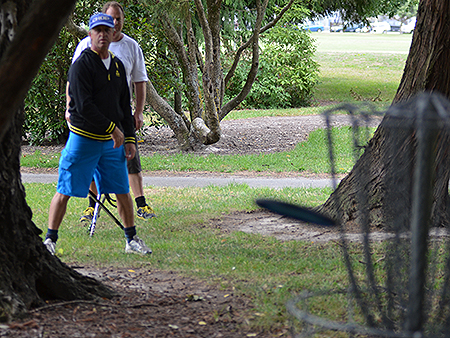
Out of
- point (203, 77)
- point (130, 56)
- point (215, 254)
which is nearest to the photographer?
point (215, 254)

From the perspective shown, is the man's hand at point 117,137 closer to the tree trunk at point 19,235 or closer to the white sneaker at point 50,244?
the white sneaker at point 50,244

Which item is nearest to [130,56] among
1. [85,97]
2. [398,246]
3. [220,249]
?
[85,97]

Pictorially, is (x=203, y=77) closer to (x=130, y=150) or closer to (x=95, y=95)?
(x=130, y=150)

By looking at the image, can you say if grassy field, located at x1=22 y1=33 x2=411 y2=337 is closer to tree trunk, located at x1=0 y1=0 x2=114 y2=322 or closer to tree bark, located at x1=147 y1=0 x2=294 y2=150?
tree trunk, located at x1=0 y1=0 x2=114 y2=322

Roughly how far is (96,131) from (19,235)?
4.75ft

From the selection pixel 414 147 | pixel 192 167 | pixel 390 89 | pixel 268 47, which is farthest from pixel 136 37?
pixel 390 89

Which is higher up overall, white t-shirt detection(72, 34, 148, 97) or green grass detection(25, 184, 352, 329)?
white t-shirt detection(72, 34, 148, 97)

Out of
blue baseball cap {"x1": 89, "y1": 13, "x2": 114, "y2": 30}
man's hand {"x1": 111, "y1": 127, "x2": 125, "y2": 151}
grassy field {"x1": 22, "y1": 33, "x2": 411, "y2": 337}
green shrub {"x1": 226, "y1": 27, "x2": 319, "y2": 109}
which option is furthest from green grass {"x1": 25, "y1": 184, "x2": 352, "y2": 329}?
green shrub {"x1": 226, "y1": 27, "x2": 319, "y2": 109}

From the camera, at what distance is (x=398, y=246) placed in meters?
2.42

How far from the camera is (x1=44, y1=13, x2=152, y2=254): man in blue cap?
4.26 m

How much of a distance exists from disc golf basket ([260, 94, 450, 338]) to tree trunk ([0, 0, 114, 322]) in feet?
4.51

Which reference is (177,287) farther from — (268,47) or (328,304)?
(268,47)

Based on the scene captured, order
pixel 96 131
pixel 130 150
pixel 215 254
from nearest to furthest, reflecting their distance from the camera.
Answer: pixel 96 131 < pixel 215 254 < pixel 130 150

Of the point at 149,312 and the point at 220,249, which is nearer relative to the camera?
the point at 149,312
